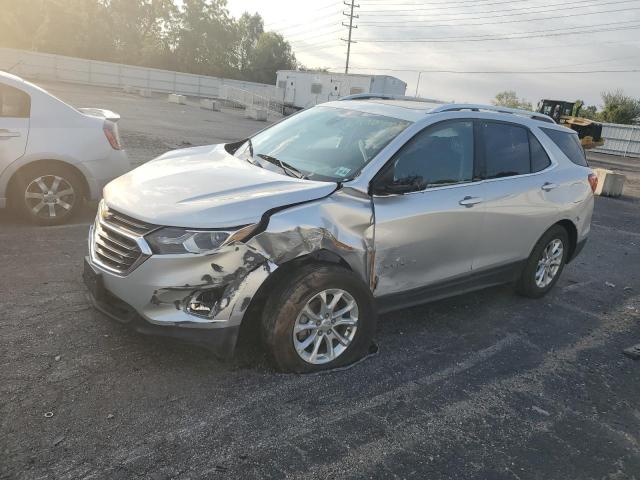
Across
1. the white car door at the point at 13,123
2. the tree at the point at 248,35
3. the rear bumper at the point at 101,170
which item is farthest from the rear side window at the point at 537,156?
the tree at the point at 248,35

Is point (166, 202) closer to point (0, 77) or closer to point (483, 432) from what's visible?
point (483, 432)

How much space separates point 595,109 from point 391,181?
6007 cm

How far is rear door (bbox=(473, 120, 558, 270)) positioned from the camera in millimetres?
4488

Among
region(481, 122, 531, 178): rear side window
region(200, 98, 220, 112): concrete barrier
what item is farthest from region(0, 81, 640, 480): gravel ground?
region(200, 98, 220, 112): concrete barrier

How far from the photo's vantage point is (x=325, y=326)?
3465mm

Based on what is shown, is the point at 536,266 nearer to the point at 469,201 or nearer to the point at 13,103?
the point at 469,201

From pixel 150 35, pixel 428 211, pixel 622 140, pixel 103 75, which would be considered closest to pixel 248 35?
pixel 150 35

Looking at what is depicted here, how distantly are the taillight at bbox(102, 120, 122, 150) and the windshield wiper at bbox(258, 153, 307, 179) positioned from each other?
107 inches

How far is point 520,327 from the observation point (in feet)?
15.7

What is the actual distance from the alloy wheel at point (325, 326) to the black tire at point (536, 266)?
245cm

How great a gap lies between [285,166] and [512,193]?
2.06 m

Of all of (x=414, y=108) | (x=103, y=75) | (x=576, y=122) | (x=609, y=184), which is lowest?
(x=609, y=184)

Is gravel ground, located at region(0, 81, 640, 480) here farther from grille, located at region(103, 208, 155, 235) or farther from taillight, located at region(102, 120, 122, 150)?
taillight, located at region(102, 120, 122, 150)

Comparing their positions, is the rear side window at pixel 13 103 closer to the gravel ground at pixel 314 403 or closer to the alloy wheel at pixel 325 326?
the gravel ground at pixel 314 403
